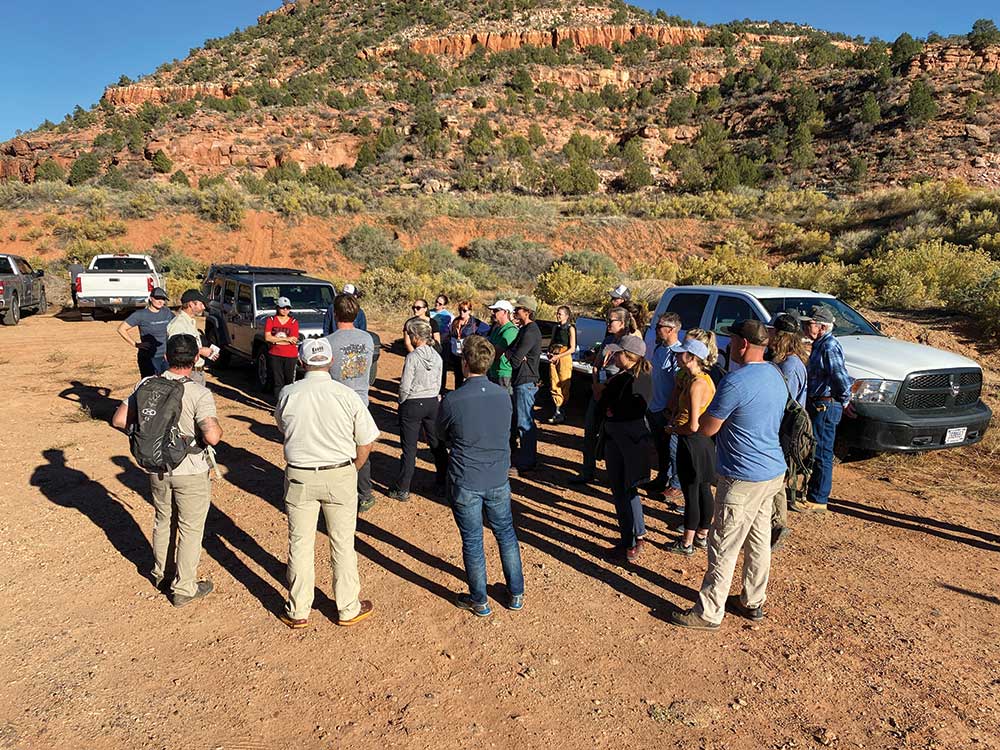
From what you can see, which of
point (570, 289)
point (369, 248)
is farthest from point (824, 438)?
point (369, 248)

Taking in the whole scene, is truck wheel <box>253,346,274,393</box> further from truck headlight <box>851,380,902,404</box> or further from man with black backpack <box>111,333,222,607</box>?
truck headlight <box>851,380,902,404</box>

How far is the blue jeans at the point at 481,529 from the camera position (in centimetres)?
382

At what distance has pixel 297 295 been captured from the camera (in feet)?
34.4

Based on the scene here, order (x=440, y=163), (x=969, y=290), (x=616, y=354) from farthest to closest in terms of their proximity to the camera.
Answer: (x=440, y=163), (x=969, y=290), (x=616, y=354)

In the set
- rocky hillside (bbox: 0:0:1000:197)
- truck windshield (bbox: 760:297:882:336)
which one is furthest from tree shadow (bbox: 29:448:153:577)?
rocky hillside (bbox: 0:0:1000:197)

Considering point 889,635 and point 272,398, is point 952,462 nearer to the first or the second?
point 889,635

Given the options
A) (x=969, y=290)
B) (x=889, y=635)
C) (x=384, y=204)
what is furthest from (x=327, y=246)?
(x=889, y=635)

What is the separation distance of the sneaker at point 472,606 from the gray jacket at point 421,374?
198 centimetres

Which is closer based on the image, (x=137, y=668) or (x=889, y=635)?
(x=137, y=668)

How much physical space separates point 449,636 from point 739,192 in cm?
4004

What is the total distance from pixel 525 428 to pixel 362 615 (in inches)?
126

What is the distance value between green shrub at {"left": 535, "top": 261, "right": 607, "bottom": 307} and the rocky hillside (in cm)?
2337

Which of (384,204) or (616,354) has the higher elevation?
(384,204)

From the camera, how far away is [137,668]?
3.57m
